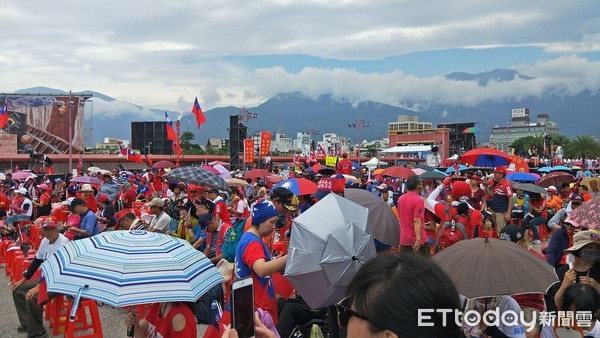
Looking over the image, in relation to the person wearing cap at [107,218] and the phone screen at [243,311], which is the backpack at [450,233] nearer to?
the phone screen at [243,311]

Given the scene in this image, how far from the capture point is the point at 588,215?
473 cm

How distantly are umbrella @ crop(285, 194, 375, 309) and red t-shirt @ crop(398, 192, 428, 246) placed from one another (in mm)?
3083

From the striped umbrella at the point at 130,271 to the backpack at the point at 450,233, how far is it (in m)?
3.90

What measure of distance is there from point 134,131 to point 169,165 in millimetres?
31529

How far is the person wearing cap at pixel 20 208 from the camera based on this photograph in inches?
425

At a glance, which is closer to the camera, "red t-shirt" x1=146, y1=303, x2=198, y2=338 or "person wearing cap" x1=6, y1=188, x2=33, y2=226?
"red t-shirt" x1=146, y1=303, x2=198, y2=338

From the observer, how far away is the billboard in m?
61.8

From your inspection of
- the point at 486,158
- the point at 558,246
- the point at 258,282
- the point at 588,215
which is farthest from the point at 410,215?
the point at 486,158

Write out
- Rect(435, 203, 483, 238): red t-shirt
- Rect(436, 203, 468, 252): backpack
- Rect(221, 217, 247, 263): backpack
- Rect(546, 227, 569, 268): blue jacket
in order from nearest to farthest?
1. Rect(546, 227, 569, 268): blue jacket
2. Rect(221, 217, 247, 263): backpack
3. Rect(436, 203, 468, 252): backpack
4. Rect(435, 203, 483, 238): red t-shirt

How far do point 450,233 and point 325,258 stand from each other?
4023 millimetres

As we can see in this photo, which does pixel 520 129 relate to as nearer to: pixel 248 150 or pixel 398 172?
pixel 248 150

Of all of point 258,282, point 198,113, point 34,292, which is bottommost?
point 34,292

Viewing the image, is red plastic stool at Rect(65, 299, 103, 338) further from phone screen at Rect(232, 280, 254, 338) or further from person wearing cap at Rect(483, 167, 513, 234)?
person wearing cap at Rect(483, 167, 513, 234)

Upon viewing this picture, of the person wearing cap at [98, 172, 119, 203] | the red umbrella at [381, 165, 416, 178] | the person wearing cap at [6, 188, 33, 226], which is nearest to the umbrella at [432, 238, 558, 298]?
the person wearing cap at [98, 172, 119, 203]
